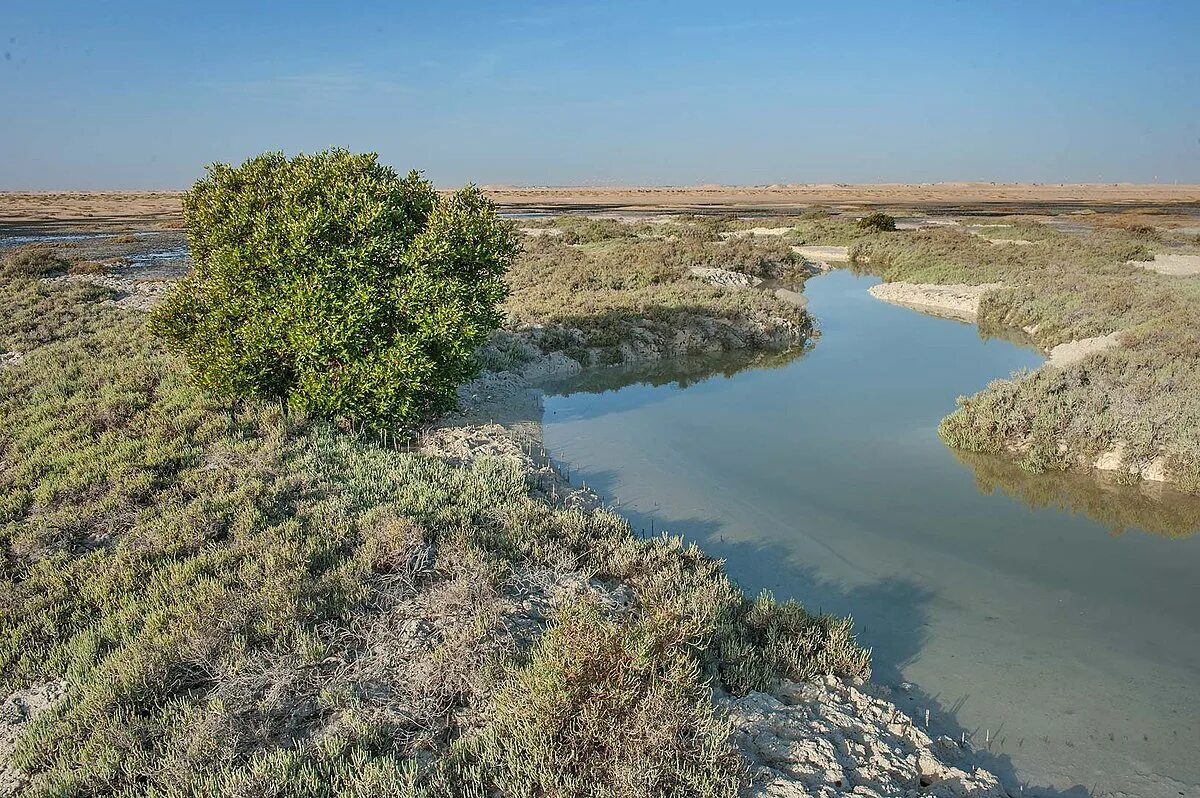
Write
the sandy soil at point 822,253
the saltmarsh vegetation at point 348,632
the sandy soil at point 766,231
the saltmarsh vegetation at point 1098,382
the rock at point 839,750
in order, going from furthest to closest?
the sandy soil at point 766,231 < the sandy soil at point 822,253 < the saltmarsh vegetation at point 1098,382 < the rock at point 839,750 < the saltmarsh vegetation at point 348,632

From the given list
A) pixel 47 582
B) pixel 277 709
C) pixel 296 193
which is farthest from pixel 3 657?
pixel 296 193

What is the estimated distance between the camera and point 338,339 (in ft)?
34.2

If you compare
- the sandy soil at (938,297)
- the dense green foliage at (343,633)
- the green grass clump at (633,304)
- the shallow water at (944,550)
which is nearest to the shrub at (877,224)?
the sandy soil at (938,297)

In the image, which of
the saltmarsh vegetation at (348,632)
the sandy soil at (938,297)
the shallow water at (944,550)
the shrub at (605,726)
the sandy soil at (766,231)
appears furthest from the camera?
the sandy soil at (766,231)

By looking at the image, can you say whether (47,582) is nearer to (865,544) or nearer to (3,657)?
(3,657)

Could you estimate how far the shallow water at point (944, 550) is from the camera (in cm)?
585

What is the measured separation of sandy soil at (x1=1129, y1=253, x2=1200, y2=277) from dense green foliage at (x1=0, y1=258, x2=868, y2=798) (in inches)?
1256

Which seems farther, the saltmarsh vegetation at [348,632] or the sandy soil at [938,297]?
the sandy soil at [938,297]

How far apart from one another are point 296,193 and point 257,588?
682 centimetres

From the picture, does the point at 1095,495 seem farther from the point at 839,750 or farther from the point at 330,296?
the point at 330,296

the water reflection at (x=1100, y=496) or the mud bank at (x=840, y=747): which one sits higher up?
the water reflection at (x=1100, y=496)

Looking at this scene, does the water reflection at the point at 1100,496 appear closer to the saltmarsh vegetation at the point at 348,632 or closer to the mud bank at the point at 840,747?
the saltmarsh vegetation at the point at 348,632

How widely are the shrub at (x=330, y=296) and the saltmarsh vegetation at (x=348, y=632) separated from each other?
1.22m

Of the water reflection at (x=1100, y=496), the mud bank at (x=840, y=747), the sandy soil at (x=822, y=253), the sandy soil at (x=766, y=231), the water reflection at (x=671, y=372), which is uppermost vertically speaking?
the sandy soil at (x=766, y=231)
